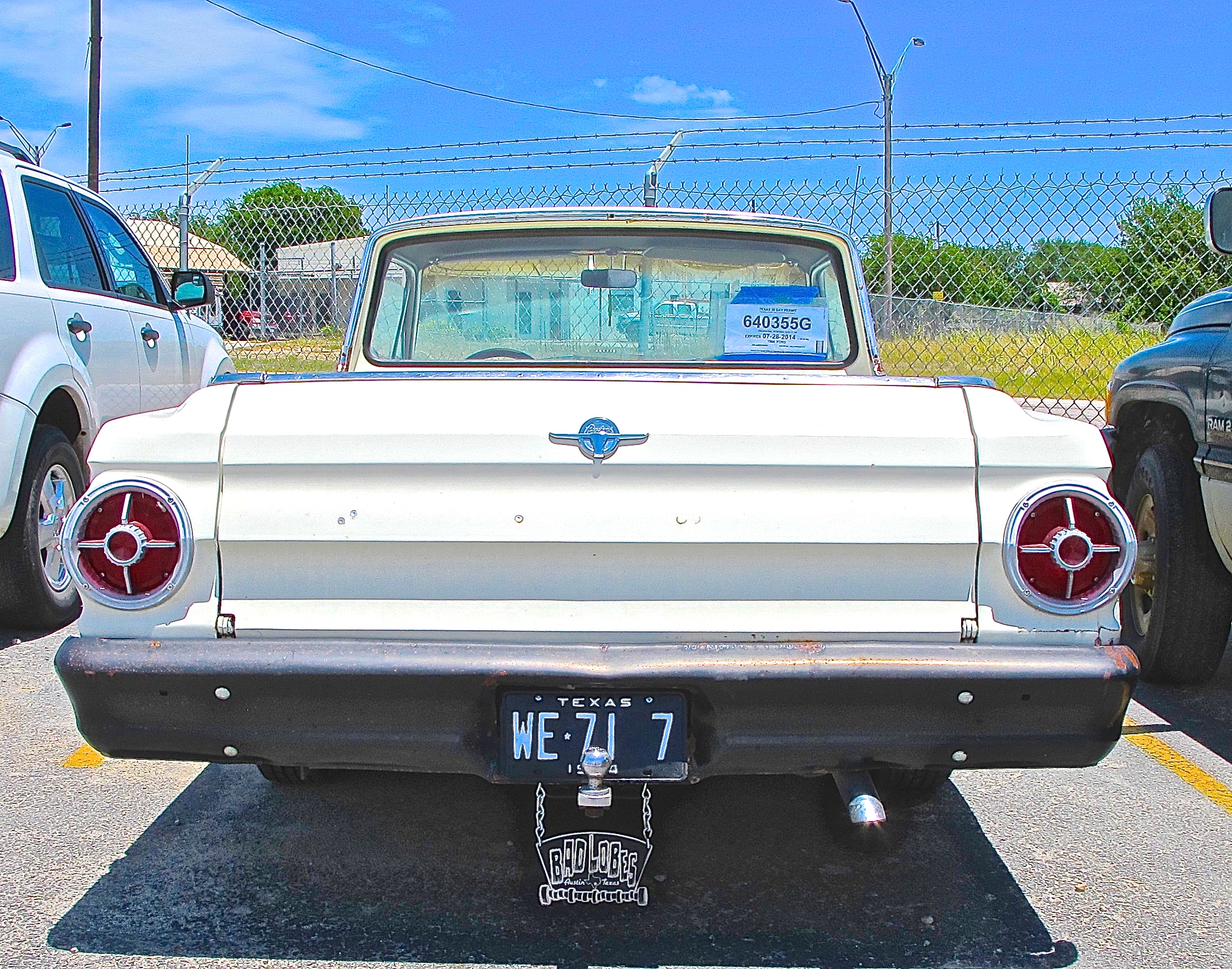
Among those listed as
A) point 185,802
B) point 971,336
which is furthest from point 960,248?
point 185,802

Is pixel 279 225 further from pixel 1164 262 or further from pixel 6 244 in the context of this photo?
pixel 1164 262

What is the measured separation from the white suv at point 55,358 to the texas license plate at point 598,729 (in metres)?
2.96

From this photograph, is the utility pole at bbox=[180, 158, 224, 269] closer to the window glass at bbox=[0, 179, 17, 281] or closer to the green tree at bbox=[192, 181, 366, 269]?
the green tree at bbox=[192, 181, 366, 269]

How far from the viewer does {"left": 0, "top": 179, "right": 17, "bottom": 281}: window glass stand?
477 centimetres

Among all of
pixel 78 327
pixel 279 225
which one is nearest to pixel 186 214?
pixel 279 225

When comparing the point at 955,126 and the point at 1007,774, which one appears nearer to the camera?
the point at 1007,774

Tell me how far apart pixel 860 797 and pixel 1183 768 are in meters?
1.95

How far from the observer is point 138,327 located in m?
5.91

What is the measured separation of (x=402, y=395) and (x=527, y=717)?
0.73m

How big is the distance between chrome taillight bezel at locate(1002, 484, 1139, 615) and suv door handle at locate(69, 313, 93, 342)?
4.29 meters

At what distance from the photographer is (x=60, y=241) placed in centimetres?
538

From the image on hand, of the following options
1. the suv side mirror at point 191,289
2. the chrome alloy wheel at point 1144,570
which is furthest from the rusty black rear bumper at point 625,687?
the suv side mirror at point 191,289

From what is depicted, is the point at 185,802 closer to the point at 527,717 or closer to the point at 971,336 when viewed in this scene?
the point at 527,717

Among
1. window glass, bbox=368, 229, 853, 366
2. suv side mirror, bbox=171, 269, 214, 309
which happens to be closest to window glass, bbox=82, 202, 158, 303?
suv side mirror, bbox=171, 269, 214, 309
